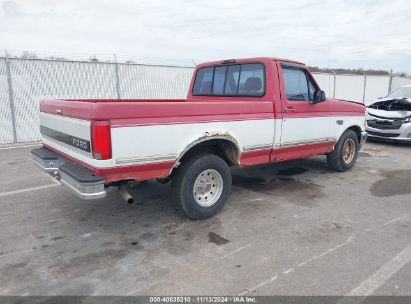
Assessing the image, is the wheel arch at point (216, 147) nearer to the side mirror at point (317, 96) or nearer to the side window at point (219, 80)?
the side window at point (219, 80)

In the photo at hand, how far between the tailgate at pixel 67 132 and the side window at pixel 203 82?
265 centimetres

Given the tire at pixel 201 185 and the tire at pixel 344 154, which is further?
the tire at pixel 344 154

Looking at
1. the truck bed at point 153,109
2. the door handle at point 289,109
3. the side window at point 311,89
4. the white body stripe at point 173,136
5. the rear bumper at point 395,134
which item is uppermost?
the side window at point 311,89

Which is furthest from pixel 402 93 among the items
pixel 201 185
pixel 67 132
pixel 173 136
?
pixel 67 132

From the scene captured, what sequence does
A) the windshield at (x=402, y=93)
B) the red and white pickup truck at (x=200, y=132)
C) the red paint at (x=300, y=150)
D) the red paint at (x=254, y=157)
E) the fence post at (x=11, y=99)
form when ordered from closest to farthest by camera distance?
the red and white pickup truck at (x=200, y=132)
the red paint at (x=254, y=157)
the red paint at (x=300, y=150)
the fence post at (x=11, y=99)
the windshield at (x=402, y=93)

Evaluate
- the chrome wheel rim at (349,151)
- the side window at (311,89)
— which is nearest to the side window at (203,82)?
the side window at (311,89)

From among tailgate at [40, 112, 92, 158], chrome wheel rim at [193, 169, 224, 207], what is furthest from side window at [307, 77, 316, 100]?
tailgate at [40, 112, 92, 158]

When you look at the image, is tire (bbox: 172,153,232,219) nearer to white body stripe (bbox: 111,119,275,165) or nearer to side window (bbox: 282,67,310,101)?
white body stripe (bbox: 111,119,275,165)

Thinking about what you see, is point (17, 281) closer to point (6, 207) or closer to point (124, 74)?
point (6, 207)

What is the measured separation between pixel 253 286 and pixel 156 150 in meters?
1.67

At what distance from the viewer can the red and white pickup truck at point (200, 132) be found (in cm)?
347

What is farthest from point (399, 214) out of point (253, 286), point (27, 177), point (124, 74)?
point (124, 74)

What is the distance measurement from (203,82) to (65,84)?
635 centimetres

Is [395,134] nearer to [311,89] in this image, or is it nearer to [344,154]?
[344,154]
